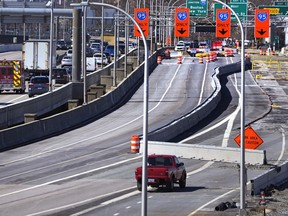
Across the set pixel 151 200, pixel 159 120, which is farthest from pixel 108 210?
pixel 159 120

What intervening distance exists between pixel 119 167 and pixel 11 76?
33677 millimetres

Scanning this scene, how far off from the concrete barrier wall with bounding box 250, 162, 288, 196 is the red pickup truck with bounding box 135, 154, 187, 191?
262 centimetres

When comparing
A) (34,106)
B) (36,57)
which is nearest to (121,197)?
(34,106)

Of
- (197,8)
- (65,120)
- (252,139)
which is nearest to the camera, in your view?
(252,139)

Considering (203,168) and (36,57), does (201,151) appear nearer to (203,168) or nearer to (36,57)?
(203,168)

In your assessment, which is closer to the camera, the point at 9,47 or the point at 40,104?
the point at 40,104

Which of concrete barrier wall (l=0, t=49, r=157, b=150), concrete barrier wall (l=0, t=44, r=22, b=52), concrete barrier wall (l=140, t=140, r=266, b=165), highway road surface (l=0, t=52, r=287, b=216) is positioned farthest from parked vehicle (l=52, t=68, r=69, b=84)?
concrete barrier wall (l=0, t=44, r=22, b=52)

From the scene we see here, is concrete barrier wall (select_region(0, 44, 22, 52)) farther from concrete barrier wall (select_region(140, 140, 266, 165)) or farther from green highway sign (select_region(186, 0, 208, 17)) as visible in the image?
concrete barrier wall (select_region(140, 140, 266, 165))

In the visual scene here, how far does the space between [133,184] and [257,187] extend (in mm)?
4607

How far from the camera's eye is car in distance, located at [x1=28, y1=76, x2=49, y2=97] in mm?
69562

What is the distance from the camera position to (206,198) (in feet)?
103

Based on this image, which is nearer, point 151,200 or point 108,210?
point 108,210

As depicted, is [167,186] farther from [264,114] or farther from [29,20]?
[29,20]

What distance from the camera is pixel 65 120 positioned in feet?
181
